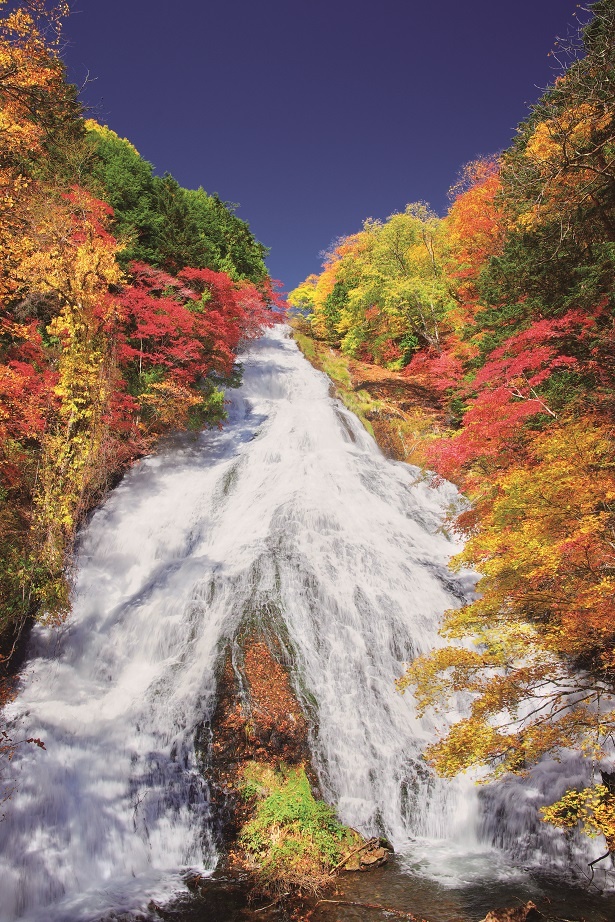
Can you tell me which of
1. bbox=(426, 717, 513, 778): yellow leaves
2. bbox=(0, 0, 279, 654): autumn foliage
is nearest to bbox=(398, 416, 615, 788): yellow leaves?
bbox=(426, 717, 513, 778): yellow leaves

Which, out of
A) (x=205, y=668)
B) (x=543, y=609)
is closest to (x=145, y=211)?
(x=205, y=668)

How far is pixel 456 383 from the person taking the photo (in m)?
18.7

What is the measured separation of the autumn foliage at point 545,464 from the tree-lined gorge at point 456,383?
6 centimetres

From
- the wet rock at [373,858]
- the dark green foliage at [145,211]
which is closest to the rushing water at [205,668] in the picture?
the wet rock at [373,858]

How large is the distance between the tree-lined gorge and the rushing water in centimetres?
66

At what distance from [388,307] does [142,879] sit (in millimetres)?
24143

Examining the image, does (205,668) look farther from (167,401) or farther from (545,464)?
(167,401)

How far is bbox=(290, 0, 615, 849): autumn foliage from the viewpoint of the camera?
6.96 meters

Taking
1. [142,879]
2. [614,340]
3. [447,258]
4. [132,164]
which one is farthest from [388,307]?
[142,879]

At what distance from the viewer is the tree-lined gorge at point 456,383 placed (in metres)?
7.25

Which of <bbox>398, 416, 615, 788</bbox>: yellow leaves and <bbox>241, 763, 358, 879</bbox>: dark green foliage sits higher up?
<bbox>398, 416, 615, 788</bbox>: yellow leaves

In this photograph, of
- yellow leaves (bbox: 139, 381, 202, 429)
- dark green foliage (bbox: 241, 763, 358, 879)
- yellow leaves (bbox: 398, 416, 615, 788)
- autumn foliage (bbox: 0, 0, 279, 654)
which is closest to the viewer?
yellow leaves (bbox: 398, 416, 615, 788)

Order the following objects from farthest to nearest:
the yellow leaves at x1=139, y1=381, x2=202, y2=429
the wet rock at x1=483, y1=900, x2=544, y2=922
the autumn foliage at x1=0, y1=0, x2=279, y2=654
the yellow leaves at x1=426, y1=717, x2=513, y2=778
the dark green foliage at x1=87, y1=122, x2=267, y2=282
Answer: the dark green foliage at x1=87, y1=122, x2=267, y2=282, the yellow leaves at x1=139, y1=381, x2=202, y2=429, the autumn foliage at x1=0, y1=0, x2=279, y2=654, the yellow leaves at x1=426, y1=717, x2=513, y2=778, the wet rock at x1=483, y1=900, x2=544, y2=922

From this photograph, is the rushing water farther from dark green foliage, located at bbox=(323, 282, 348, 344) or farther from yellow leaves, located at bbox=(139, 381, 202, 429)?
dark green foliage, located at bbox=(323, 282, 348, 344)
